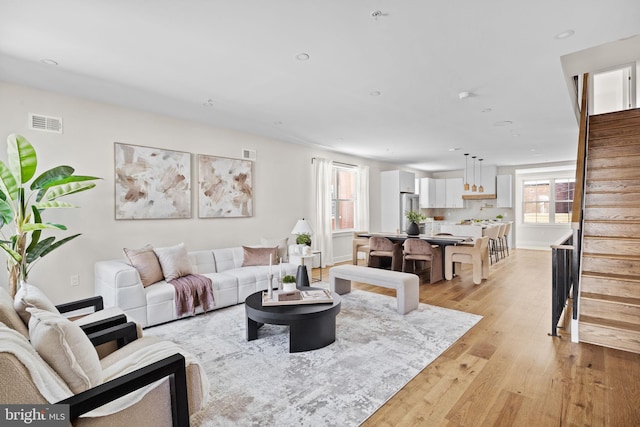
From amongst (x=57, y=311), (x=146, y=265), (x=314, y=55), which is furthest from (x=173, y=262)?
(x=314, y=55)

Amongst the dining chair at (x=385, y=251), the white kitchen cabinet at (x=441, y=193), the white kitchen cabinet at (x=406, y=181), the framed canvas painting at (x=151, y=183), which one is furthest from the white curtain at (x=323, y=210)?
the white kitchen cabinet at (x=441, y=193)

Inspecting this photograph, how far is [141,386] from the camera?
55.2 inches

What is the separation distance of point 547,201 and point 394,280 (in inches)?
321

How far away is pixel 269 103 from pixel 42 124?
2.51 metres

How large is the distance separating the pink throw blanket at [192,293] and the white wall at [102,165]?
99 cm

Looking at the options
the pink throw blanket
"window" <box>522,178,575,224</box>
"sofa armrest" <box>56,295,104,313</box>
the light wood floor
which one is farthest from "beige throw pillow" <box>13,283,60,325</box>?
"window" <box>522,178,575,224</box>

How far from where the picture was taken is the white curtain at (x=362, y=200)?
7.90 metres

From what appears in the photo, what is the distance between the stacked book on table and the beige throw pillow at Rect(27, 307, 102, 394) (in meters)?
1.62

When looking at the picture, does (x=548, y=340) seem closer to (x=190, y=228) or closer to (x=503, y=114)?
(x=503, y=114)

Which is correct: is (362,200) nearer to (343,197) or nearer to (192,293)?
(343,197)

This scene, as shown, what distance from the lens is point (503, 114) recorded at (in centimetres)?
445

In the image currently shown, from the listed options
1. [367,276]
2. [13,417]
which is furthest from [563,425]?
[13,417]

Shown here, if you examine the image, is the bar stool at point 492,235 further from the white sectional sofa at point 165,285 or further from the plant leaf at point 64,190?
the plant leaf at point 64,190

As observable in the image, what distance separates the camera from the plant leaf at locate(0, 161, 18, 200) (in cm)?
293
